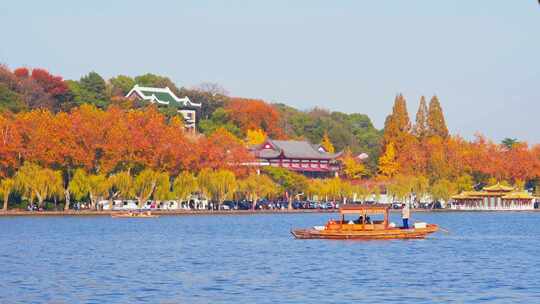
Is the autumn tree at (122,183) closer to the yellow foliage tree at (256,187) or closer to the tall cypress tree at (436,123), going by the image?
the yellow foliage tree at (256,187)

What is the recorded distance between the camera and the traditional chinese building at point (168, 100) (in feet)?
427

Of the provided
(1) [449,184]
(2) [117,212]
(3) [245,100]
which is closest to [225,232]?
(2) [117,212]

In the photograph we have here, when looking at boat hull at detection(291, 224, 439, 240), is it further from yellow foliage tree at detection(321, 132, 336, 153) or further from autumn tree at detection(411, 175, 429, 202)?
yellow foliage tree at detection(321, 132, 336, 153)

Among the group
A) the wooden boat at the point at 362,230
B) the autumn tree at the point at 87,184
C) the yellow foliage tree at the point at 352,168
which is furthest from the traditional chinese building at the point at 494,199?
the wooden boat at the point at 362,230

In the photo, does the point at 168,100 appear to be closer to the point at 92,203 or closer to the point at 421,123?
the point at 421,123

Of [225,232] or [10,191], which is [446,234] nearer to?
[225,232]

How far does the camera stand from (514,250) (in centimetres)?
4906

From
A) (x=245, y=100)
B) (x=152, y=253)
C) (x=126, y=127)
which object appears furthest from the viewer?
(x=245, y=100)

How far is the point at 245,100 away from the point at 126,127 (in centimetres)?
5298

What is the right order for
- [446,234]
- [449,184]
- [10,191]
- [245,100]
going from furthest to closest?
[245,100] < [449,184] < [10,191] < [446,234]

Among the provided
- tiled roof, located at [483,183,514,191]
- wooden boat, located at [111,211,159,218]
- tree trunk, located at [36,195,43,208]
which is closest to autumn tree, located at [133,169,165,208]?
wooden boat, located at [111,211,159,218]

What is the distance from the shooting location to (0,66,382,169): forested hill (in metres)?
113

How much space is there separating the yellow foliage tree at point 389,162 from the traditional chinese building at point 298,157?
8.35 meters

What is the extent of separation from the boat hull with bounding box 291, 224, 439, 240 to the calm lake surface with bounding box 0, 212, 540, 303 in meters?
0.46
